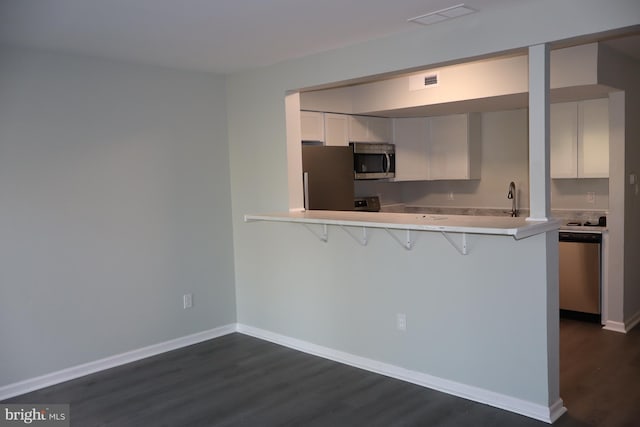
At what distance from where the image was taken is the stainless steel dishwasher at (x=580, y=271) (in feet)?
15.9

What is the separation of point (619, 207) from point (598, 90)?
3.40 feet

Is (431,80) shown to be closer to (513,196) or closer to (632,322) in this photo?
(513,196)

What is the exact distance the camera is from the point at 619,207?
4.63 metres

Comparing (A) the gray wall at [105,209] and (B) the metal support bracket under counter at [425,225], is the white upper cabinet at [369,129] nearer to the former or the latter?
(A) the gray wall at [105,209]

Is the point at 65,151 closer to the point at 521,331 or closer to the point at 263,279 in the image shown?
the point at 263,279

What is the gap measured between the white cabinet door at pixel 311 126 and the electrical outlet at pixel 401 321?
2.05 m

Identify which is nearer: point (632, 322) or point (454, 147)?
point (632, 322)

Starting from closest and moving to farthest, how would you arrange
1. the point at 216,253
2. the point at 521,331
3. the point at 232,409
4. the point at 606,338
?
1. the point at 521,331
2. the point at 232,409
3. the point at 606,338
4. the point at 216,253

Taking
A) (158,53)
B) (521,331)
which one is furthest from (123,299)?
(521,331)

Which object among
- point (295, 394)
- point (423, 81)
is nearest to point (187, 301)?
point (295, 394)

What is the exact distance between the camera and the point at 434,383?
356cm

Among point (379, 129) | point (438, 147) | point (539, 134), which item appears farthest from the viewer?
point (438, 147)

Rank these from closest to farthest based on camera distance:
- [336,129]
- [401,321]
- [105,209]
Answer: [401,321]
[105,209]
[336,129]

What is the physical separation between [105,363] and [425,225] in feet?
9.01
